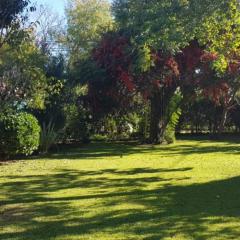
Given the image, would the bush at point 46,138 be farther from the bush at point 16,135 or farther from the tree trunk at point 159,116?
the tree trunk at point 159,116

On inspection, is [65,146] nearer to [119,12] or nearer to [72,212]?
[119,12]

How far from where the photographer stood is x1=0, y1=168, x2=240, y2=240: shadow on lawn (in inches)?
285

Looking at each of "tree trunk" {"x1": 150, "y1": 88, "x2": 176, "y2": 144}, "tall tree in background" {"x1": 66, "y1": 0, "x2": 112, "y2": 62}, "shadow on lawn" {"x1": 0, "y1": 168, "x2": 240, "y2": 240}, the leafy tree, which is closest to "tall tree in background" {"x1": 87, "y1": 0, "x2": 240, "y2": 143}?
"tree trunk" {"x1": 150, "y1": 88, "x2": 176, "y2": 144}

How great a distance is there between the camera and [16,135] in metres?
17.1

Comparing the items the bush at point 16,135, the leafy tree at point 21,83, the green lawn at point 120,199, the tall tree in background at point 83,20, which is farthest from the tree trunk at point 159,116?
the tall tree in background at point 83,20

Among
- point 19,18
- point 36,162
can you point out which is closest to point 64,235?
point 19,18

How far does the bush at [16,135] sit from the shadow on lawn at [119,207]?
4424mm

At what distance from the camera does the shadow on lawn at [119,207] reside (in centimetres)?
724

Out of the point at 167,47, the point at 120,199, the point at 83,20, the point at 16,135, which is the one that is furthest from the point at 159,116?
the point at 83,20

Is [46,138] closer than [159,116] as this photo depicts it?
Yes

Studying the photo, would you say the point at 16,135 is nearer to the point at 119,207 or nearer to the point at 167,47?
the point at 167,47

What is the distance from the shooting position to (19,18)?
883 centimetres

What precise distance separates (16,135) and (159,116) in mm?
9556

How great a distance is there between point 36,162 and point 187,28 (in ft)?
22.3
